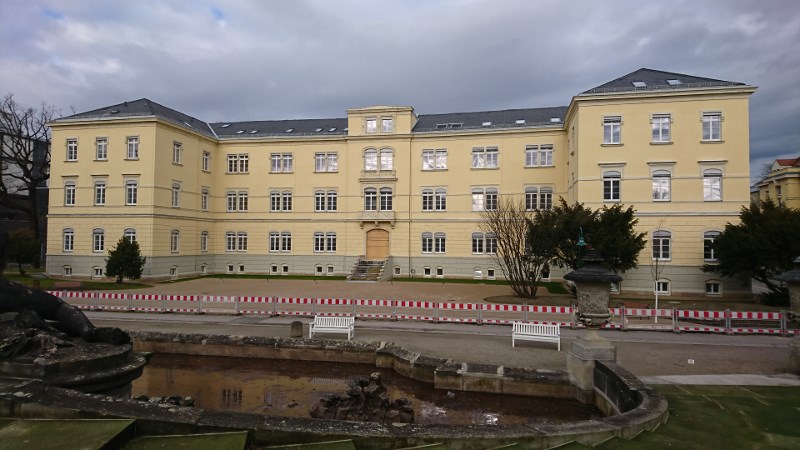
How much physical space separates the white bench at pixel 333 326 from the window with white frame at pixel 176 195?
86.2ft

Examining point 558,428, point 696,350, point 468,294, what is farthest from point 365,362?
point 468,294

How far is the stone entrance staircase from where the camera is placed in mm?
34594

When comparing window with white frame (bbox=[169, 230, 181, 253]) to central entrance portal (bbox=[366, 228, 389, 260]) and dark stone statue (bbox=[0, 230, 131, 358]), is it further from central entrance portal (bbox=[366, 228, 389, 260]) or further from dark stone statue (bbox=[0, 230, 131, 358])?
dark stone statue (bbox=[0, 230, 131, 358])

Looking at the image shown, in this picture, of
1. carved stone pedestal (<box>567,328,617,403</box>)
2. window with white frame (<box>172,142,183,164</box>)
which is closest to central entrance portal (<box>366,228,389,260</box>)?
window with white frame (<box>172,142,183,164</box>)

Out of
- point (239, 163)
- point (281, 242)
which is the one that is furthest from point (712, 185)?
point (239, 163)

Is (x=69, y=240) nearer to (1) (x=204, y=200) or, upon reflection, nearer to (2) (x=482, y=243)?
(1) (x=204, y=200)

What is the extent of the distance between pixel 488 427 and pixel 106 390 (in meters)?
5.60

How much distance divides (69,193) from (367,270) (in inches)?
924

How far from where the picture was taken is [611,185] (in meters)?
29.0

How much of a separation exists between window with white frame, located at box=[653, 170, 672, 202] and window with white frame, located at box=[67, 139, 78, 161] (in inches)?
1618

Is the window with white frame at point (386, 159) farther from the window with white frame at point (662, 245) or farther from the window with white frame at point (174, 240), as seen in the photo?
the window with white frame at point (662, 245)

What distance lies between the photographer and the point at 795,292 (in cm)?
968

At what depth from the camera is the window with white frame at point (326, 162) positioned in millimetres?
39719

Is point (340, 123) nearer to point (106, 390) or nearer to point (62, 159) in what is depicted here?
point (62, 159)
